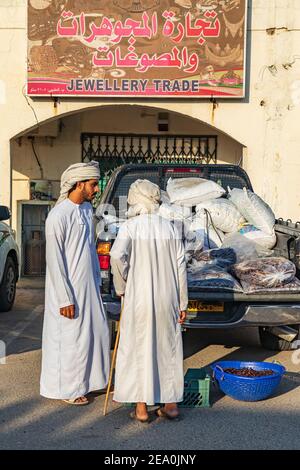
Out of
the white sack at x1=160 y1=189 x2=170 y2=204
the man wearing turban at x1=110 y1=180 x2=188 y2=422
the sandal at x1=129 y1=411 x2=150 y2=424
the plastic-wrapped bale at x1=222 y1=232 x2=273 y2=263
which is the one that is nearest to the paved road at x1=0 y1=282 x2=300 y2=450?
the sandal at x1=129 y1=411 x2=150 y2=424

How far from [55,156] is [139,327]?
897 cm

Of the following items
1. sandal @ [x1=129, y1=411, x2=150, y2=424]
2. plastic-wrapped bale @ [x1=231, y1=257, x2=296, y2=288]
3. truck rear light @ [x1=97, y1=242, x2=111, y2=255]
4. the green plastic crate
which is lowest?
sandal @ [x1=129, y1=411, x2=150, y2=424]

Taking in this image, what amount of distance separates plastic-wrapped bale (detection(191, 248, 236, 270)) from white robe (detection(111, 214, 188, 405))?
1728mm

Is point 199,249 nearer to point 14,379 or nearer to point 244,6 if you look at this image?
point 14,379

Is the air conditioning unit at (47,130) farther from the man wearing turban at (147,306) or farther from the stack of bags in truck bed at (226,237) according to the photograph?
the man wearing turban at (147,306)

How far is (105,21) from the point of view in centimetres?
1124

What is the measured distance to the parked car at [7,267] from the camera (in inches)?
354

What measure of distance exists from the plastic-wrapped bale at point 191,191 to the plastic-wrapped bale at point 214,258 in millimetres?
860

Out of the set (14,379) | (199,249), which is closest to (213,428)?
(14,379)

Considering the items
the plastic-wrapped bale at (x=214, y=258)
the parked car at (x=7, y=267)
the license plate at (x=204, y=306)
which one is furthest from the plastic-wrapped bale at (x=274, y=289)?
the parked car at (x=7, y=267)

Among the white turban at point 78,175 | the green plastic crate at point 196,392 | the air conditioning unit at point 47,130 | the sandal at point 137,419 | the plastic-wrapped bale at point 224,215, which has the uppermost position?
the air conditioning unit at point 47,130

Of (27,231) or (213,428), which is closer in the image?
(213,428)

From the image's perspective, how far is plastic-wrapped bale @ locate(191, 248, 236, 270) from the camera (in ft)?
22.2

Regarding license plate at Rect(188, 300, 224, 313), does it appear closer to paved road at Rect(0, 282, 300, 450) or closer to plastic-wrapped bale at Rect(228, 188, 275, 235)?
paved road at Rect(0, 282, 300, 450)
